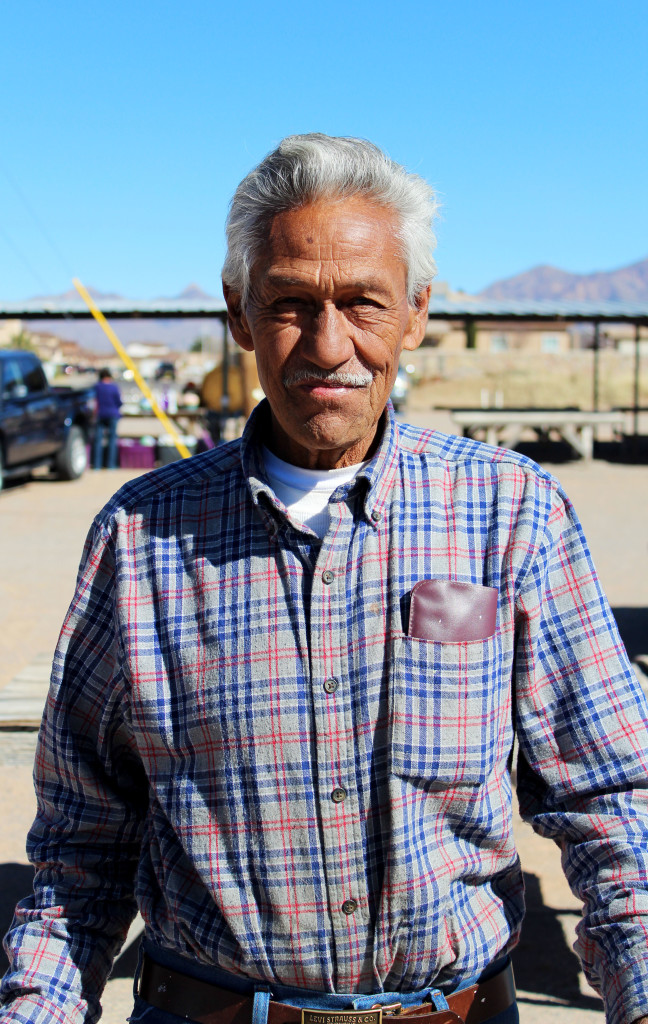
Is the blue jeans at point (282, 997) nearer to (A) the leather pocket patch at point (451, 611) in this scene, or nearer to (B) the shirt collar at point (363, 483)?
(A) the leather pocket patch at point (451, 611)

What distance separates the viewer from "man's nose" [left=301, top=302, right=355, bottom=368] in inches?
58.0

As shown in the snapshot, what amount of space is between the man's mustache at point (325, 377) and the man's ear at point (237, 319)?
128mm

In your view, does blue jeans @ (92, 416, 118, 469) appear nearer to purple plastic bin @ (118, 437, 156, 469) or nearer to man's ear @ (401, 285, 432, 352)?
purple plastic bin @ (118, 437, 156, 469)

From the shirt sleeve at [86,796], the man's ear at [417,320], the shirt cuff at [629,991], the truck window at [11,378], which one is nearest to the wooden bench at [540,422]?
the truck window at [11,378]

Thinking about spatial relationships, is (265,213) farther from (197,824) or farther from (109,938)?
(109,938)

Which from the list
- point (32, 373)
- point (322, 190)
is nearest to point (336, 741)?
point (322, 190)

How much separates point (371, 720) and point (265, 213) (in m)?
0.75

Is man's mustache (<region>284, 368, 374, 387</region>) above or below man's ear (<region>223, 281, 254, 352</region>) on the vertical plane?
below

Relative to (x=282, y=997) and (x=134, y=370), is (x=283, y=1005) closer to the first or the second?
(x=282, y=997)

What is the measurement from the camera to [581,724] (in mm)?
1469

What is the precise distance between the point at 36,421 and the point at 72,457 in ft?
4.66

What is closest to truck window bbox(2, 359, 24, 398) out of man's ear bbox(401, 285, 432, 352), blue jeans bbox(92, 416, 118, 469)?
blue jeans bbox(92, 416, 118, 469)

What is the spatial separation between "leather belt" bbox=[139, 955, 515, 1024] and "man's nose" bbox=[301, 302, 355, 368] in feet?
2.97

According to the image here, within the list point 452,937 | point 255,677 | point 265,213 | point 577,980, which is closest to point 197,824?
point 255,677
